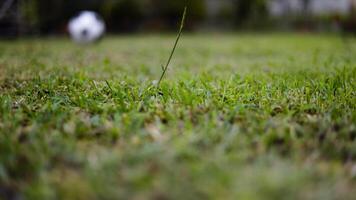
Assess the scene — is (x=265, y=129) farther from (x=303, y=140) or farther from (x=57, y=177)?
(x=57, y=177)

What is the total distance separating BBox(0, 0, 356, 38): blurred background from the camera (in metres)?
9.38

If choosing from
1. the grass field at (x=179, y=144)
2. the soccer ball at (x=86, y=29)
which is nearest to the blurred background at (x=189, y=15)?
the soccer ball at (x=86, y=29)

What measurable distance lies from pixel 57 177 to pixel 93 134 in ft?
1.13

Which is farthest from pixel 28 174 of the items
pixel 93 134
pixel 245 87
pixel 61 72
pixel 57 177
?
pixel 61 72

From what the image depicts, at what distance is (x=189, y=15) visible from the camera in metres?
14.0

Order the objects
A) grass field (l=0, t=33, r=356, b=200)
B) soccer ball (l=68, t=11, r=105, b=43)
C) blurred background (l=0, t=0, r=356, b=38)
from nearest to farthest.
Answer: grass field (l=0, t=33, r=356, b=200), soccer ball (l=68, t=11, r=105, b=43), blurred background (l=0, t=0, r=356, b=38)

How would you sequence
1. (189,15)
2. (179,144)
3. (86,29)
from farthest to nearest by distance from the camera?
(189,15) < (86,29) < (179,144)

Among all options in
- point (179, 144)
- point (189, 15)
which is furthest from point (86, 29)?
point (189, 15)

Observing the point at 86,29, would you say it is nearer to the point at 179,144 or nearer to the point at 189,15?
the point at 179,144

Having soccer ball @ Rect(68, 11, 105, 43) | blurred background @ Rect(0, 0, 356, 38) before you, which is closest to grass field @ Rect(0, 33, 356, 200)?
soccer ball @ Rect(68, 11, 105, 43)

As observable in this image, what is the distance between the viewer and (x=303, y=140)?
1.39 meters

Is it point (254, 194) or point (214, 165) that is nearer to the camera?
point (254, 194)

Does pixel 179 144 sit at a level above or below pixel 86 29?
above

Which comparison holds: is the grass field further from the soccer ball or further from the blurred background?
the blurred background
